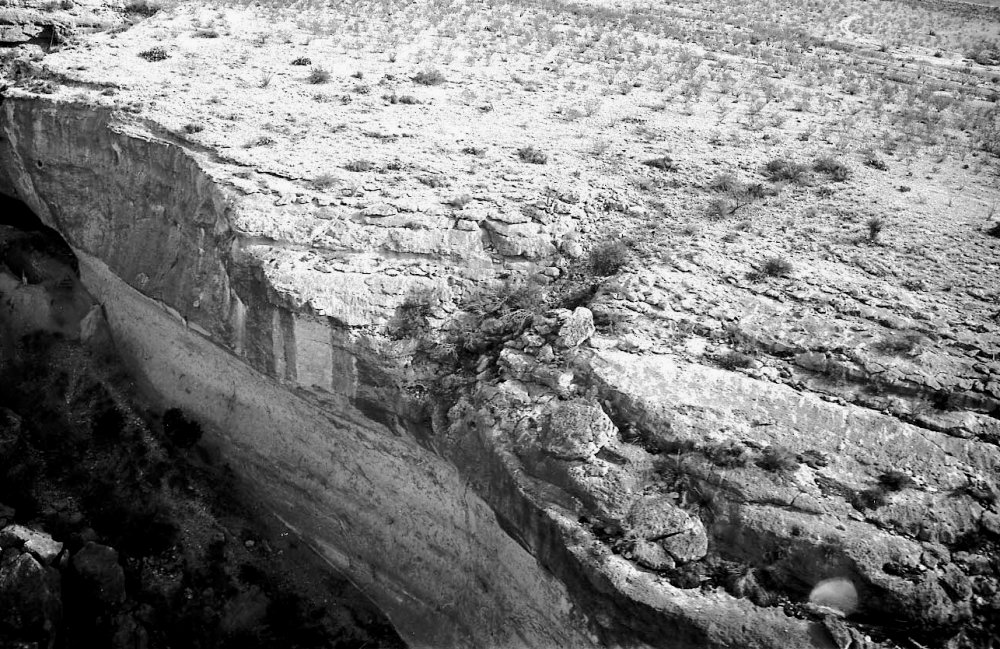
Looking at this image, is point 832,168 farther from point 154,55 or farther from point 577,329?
point 154,55

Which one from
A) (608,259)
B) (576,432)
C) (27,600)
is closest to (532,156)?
(608,259)

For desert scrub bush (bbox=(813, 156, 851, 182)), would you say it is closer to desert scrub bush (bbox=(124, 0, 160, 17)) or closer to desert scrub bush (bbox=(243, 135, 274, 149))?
desert scrub bush (bbox=(243, 135, 274, 149))

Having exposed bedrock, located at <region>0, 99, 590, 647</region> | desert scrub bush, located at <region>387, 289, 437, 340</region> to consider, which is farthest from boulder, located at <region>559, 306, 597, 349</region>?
exposed bedrock, located at <region>0, 99, 590, 647</region>

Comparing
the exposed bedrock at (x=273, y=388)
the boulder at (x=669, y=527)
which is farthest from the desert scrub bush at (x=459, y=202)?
the boulder at (x=669, y=527)

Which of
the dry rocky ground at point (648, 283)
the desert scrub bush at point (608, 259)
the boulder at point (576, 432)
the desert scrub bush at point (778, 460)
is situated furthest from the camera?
the desert scrub bush at point (608, 259)

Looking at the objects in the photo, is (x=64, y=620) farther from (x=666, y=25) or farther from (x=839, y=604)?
(x=666, y=25)

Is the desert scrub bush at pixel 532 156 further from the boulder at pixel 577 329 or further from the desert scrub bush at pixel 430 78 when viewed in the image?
the boulder at pixel 577 329
